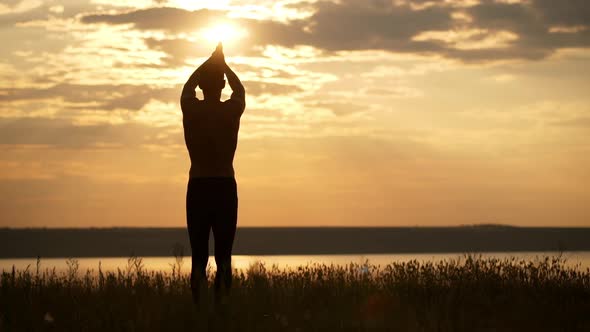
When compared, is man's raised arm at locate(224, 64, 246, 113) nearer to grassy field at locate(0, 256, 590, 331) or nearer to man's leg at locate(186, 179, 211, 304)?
man's leg at locate(186, 179, 211, 304)

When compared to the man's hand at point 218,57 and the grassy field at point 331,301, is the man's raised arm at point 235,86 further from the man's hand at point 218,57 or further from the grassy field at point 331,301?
the grassy field at point 331,301

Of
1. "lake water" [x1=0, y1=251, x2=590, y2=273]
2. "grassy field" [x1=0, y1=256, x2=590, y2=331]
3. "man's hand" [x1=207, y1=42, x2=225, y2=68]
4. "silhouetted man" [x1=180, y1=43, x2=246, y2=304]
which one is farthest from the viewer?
"lake water" [x1=0, y1=251, x2=590, y2=273]

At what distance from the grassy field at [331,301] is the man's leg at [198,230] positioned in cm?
31

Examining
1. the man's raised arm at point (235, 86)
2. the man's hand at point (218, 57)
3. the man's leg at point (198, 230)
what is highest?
the man's hand at point (218, 57)

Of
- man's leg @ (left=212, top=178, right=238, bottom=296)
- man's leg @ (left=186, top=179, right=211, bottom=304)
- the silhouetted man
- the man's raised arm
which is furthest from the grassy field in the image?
the man's raised arm

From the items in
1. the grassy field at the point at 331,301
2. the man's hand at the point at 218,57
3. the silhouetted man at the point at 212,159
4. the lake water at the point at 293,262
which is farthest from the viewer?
the lake water at the point at 293,262

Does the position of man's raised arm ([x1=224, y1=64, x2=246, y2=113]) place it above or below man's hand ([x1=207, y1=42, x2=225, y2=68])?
below

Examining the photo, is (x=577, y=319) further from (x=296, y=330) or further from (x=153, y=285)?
(x=153, y=285)

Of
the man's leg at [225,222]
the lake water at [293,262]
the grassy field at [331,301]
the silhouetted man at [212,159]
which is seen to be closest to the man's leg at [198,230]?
the silhouetted man at [212,159]

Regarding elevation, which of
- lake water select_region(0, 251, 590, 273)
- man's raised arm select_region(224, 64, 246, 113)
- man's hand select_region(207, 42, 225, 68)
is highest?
Result: man's hand select_region(207, 42, 225, 68)

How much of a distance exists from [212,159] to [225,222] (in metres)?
0.70

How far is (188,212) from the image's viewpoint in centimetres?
1018

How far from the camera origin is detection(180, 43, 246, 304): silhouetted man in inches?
395

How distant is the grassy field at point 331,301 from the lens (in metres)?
9.85
